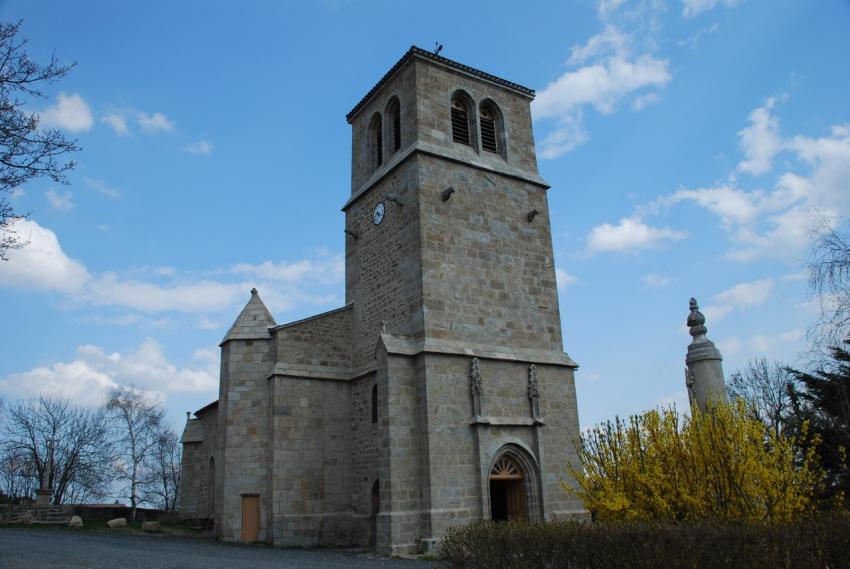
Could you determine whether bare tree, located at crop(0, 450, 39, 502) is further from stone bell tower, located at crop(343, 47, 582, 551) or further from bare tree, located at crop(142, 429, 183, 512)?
stone bell tower, located at crop(343, 47, 582, 551)

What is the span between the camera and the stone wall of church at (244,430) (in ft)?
61.4

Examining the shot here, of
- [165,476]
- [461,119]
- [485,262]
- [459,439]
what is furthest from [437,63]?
[165,476]

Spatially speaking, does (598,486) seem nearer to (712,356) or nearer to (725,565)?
(712,356)

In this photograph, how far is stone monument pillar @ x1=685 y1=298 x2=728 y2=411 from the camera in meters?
12.1

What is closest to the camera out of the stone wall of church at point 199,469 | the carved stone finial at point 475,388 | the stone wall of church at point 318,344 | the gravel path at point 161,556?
the gravel path at point 161,556

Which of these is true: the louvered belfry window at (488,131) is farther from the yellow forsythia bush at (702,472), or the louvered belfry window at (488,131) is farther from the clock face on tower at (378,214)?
the yellow forsythia bush at (702,472)

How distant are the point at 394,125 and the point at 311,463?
11.4 metres

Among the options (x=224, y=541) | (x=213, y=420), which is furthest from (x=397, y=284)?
(x=213, y=420)

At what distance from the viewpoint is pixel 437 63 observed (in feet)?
69.6

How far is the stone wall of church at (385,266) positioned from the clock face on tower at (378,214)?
0.16 m

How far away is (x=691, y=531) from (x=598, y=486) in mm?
4377

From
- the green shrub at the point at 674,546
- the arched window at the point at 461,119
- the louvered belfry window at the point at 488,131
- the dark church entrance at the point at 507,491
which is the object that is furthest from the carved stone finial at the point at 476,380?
the green shrub at the point at 674,546

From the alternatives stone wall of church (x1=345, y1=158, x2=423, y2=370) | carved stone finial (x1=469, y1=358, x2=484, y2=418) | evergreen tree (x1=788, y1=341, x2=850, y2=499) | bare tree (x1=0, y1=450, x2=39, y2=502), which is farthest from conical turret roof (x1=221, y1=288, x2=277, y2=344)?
bare tree (x1=0, y1=450, x2=39, y2=502)

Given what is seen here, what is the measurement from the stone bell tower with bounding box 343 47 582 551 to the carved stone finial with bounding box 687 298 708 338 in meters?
6.33
